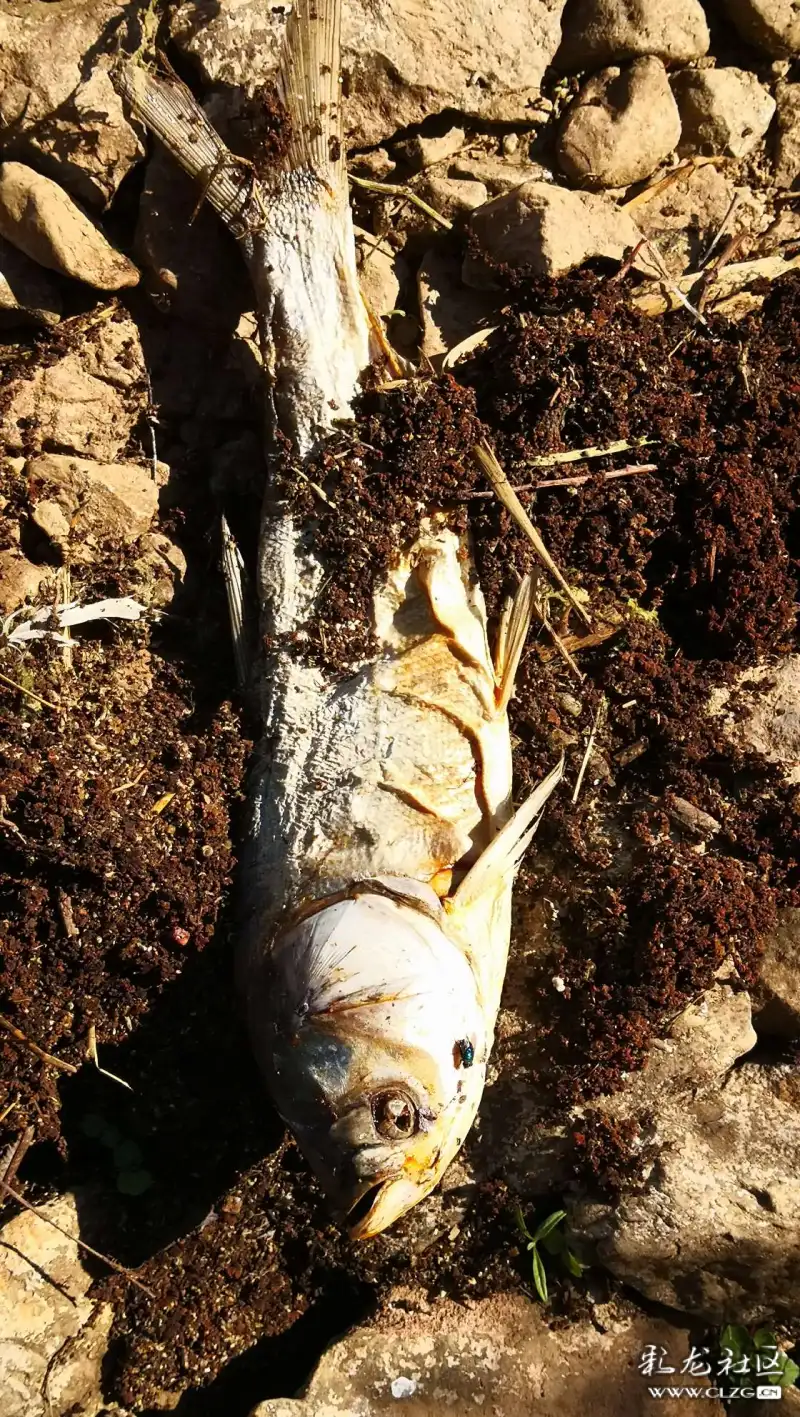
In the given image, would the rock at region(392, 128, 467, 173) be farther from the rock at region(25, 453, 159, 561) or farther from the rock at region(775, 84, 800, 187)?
the rock at region(25, 453, 159, 561)

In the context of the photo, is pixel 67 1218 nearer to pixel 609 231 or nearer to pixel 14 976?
pixel 14 976

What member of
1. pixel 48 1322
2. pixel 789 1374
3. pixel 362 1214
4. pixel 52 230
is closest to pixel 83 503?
pixel 52 230

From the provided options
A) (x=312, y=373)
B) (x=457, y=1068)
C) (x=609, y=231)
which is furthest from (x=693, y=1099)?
(x=609, y=231)

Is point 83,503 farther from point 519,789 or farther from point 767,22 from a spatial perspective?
point 767,22

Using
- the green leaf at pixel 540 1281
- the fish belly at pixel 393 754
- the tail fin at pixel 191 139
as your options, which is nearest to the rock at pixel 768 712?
the fish belly at pixel 393 754

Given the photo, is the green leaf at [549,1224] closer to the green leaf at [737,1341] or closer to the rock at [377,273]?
the green leaf at [737,1341]

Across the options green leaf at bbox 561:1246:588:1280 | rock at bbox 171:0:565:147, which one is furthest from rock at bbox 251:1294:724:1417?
rock at bbox 171:0:565:147

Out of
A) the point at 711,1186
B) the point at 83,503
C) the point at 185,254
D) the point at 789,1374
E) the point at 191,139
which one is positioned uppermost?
the point at 191,139
